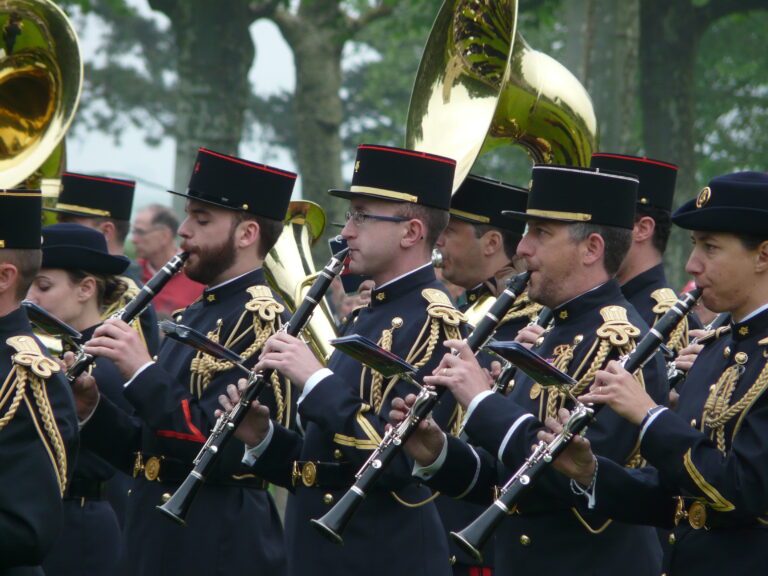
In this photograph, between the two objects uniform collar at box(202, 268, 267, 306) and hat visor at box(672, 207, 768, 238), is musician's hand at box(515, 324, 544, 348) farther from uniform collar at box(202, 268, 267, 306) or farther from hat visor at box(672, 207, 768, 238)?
uniform collar at box(202, 268, 267, 306)

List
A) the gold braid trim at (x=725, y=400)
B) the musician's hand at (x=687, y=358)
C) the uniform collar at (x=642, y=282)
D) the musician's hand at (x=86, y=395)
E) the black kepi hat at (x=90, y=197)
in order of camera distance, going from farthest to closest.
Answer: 1. the black kepi hat at (x=90, y=197)
2. the uniform collar at (x=642, y=282)
3. the musician's hand at (x=86, y=395)
4. the musician's hand at (x=687, y=358)
5. the gold braid trim at (x=725, y=400)

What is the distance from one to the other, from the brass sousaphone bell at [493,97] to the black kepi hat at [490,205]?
26 centimetres

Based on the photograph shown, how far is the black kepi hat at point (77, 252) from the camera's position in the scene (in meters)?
7.29

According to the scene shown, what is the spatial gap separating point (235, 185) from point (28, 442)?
2467mm

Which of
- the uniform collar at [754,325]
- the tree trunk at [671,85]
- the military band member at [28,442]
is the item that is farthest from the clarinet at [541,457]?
the tree trunk at [671,85]

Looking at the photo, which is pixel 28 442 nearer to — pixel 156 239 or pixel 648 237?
pixel 648 237

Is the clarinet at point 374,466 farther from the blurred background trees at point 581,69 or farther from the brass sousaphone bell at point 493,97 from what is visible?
the blurred background trees at point 581,69

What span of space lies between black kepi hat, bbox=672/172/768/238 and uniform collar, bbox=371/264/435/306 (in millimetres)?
1419

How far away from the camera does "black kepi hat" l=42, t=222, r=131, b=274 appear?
23.9 ft

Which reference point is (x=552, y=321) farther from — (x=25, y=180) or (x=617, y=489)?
(x=25, y=180)

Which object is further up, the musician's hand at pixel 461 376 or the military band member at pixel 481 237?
the military band member at pixel 481 237

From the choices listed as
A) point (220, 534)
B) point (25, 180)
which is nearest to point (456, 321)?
point (220, 534)

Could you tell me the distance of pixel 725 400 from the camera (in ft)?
15.8

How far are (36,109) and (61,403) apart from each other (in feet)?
16.9
